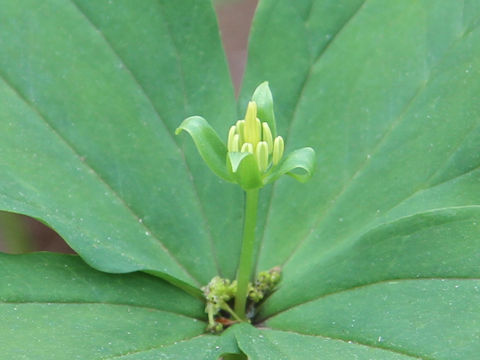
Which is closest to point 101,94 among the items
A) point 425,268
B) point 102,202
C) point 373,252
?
point 102,202

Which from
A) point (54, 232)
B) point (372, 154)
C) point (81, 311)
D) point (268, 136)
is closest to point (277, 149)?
point (268, 136)

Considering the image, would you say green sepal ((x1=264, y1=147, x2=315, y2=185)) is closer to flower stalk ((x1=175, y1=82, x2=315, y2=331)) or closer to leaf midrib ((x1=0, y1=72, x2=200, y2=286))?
flower stalk ((x1=175, y1=82, x2=315, y2=331))

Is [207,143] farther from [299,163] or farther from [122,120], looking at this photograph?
[122,120]

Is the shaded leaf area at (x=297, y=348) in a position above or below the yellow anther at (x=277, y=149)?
below

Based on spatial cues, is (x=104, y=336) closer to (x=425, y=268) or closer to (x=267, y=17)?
(x=425, y=268)

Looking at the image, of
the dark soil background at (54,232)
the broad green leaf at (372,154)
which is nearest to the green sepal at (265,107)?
the broad green leaf at (372,154)

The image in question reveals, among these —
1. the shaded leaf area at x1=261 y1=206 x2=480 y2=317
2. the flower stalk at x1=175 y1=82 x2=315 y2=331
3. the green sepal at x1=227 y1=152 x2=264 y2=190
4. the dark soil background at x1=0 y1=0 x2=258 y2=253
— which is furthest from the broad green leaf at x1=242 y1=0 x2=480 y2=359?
the dark soil background at x1=0 y1=0 x2=258 y2=253

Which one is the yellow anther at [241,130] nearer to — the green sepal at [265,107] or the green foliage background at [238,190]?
the green sepal at [265,107]
